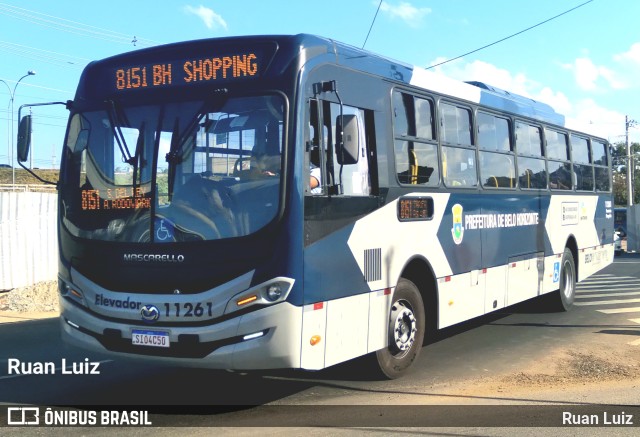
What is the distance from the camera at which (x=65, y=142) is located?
7066 mm

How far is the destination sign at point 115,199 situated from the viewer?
6.33m

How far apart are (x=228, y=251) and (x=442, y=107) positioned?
412 cm

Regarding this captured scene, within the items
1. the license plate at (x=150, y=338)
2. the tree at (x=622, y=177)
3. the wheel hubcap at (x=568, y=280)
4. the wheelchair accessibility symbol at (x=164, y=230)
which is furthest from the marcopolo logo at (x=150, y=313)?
the tree at (x=622, y=177)

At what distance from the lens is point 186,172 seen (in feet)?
20.3

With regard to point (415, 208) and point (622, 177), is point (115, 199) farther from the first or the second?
point (622, 177)

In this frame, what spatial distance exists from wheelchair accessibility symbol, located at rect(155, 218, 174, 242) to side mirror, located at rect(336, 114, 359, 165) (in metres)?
1.70

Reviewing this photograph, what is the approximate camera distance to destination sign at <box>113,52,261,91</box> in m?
6.27

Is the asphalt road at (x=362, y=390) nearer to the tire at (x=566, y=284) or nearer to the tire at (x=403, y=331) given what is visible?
the tire at (x=403, y=331)

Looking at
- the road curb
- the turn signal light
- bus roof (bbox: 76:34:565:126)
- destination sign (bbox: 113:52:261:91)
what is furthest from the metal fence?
the turn signal light

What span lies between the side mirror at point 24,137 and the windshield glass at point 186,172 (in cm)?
105

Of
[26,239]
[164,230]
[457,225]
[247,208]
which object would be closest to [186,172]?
[164,230]

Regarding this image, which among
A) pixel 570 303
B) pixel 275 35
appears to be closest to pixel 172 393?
pixel 275 35

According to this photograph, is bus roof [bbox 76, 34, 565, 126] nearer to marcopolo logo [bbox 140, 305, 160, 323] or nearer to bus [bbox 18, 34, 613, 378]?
bus [bbox 18, 34, 613, 378]

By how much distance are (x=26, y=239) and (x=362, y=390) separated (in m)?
13.5
